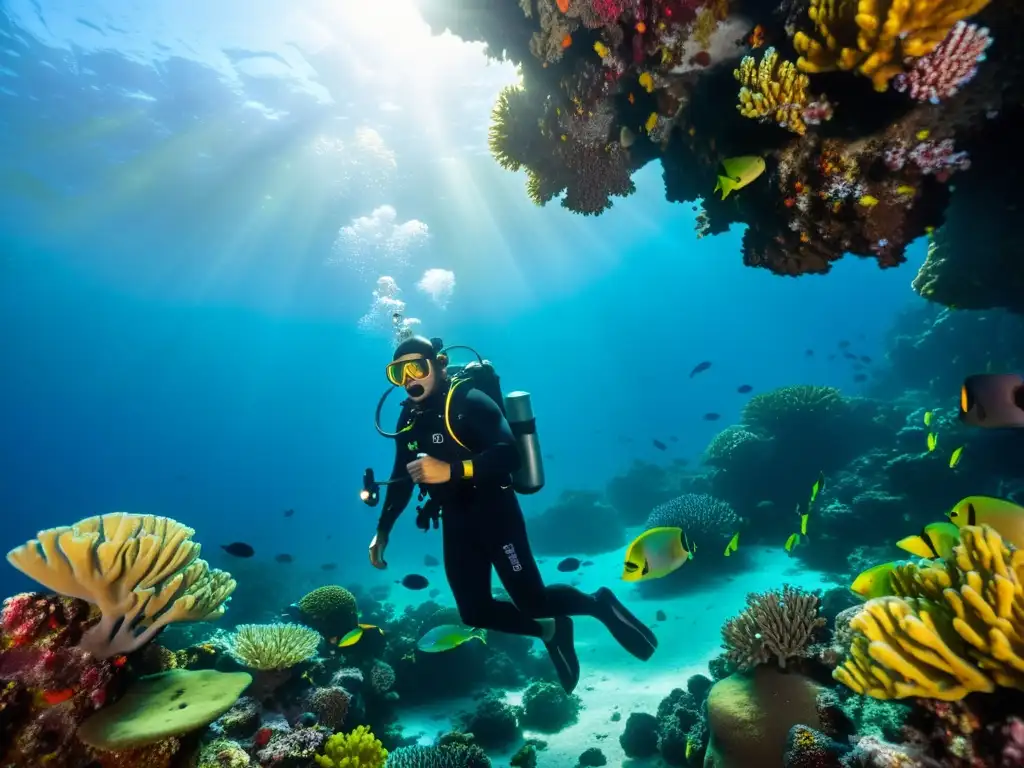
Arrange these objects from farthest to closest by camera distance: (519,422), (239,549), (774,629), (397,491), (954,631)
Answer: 1. (239,549)
2. (519,422)
3. (397,491)
4. (774,629)
5. (954,631)

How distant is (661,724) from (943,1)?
798cm

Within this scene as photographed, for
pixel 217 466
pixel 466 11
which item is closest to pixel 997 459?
pixel 466 11

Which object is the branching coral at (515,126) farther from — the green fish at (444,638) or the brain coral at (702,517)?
the brain coral at (702,517)

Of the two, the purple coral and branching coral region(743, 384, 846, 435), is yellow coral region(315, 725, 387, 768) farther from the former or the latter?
branching coral region(743, 384, 846, 435)

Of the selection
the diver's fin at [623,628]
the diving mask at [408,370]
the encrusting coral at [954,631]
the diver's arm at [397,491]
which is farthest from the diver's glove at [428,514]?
the encrusting coral at [954,631]

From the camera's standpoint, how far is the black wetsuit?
548 centimetres

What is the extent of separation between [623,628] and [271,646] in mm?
4293

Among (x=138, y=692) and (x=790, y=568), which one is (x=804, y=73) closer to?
(x=138, y=692)

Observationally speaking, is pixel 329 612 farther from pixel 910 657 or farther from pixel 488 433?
pixel 910 657

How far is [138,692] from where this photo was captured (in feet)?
9.76

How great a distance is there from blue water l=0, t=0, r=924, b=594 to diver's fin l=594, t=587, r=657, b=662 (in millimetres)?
18580

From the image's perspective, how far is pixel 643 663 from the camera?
365 inches

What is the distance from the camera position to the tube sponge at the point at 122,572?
2688mm

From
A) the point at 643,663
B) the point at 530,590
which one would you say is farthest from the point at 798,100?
the point at 643,663
